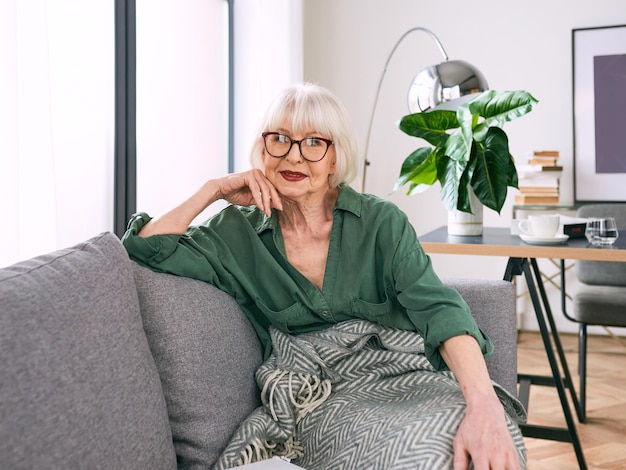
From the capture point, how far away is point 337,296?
62.2 inches

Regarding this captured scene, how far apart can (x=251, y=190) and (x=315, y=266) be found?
9.9 inches

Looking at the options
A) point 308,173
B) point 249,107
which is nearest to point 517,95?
point 308,173

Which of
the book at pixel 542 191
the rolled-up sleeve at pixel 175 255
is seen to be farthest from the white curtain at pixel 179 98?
the book at pixel 542 191

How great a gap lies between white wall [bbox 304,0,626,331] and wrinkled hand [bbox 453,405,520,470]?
3.31 meters

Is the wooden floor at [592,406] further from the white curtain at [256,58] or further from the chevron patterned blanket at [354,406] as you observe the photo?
the white curtain at [256,58]

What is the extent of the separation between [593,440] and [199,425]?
1832 mm

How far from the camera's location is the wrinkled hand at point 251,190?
161 cm

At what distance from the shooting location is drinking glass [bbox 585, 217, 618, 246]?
81.9 inches

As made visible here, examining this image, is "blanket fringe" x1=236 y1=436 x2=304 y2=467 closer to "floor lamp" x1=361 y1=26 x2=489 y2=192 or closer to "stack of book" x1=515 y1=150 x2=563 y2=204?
"floor lamp" x1=361 y1=26 x2=489 y2=192

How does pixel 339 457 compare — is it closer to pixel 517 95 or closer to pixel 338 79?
pixel 517 95

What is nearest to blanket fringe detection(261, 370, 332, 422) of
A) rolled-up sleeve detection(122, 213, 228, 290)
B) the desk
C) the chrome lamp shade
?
rolled-up sleeve detection(122, 213, 228, 290)

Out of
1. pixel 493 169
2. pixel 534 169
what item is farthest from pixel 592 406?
pixel 534 169

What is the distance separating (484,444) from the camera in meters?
1.14

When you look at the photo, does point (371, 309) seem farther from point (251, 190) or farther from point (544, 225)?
point (544, 225)
